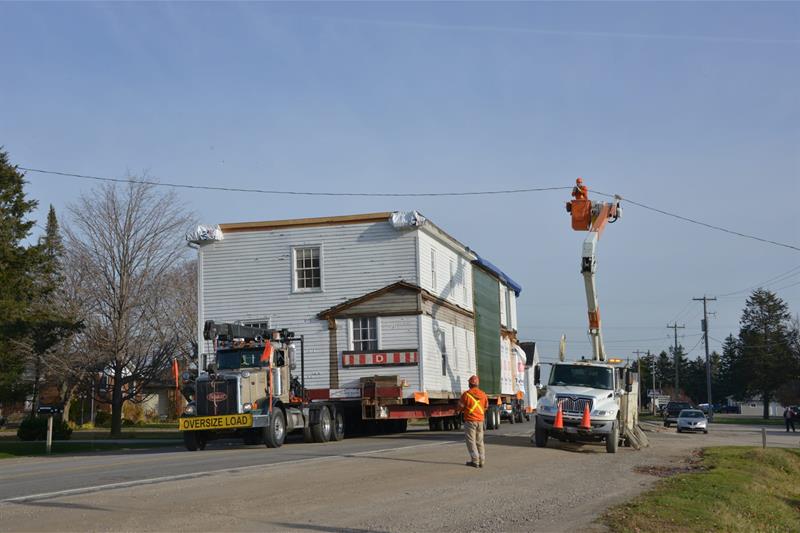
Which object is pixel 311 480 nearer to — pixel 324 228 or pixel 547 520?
pixel 547 520

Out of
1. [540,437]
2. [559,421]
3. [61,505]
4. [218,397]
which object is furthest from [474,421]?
[218,397]

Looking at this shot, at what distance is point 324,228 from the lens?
29.2 meters

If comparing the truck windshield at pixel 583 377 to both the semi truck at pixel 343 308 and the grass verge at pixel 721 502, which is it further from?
the semi truck at pixel 343 308

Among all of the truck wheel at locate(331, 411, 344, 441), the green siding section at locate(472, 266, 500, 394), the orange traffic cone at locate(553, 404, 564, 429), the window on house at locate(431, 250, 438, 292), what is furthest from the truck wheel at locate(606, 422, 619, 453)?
the green siding section at locate(472, 266, 500, 394)

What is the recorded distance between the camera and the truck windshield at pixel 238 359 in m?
24.3

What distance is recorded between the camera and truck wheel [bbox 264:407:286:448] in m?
23.4

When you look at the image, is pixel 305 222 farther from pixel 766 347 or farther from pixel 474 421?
pixel 766 347

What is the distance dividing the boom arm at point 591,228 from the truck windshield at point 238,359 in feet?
32.9

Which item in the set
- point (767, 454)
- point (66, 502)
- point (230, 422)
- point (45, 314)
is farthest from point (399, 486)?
point (45, 314)

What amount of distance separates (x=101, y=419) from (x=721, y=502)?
166 feet

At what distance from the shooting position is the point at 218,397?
2338 centimetres

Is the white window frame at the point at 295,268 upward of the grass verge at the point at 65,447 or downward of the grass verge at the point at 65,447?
upward

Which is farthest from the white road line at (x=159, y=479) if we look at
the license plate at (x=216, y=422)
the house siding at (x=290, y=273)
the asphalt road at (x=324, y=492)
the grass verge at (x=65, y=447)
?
the grass verge at (x=65, y=447)

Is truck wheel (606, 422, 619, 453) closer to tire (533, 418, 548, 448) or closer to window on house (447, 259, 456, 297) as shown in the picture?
tire (533, 418, 548, 448)
